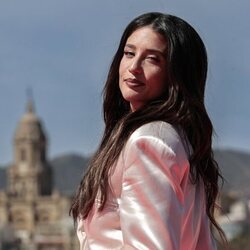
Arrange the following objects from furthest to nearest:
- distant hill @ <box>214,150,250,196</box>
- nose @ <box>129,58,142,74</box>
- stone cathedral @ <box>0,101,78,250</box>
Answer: distant hill @ <box>214,150,250,196</box> → stone cathedral @ <box>0,101,78,250</box> → nose @ <box>129,58,142,74</box>

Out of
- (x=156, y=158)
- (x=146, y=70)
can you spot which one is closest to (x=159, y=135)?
(x=156, y=158)

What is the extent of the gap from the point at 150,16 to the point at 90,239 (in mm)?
537

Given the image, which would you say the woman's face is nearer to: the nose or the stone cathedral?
the nose

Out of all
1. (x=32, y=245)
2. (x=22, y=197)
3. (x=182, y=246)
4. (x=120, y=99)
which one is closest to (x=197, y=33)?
(x=120, y=99)

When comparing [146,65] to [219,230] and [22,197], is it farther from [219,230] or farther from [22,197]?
[22,197]

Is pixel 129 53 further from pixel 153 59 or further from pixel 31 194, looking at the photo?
pixel 31 194

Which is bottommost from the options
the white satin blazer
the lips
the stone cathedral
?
the stone cathedral

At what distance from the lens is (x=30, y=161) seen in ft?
343

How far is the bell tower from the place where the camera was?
10400 cm

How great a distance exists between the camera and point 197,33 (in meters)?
2.97

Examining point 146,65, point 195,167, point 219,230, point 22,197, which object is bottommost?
point 22,197

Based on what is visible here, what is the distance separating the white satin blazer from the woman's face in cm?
12

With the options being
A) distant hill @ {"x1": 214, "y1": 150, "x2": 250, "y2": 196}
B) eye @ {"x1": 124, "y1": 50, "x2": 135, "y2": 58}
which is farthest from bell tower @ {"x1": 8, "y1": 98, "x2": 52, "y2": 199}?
eye @ {"x1": 124, "y1": 50, "x2": 135, "y2": 58}

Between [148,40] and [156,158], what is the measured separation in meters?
0.31
